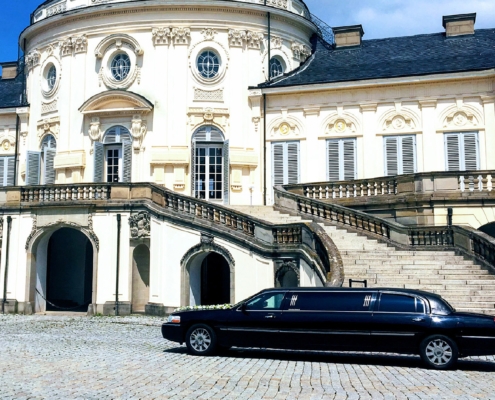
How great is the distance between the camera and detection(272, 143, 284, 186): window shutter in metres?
28.6

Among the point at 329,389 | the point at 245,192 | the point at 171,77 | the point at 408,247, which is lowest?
the point at 329,389

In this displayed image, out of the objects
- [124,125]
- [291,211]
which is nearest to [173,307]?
[291,211]

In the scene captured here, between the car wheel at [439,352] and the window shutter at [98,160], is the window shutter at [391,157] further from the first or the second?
the car wheel at [439,352]

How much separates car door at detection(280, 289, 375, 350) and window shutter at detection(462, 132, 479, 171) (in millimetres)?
16372

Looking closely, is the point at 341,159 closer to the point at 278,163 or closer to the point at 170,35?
the point at 278,163

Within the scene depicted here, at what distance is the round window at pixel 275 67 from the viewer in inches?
1193

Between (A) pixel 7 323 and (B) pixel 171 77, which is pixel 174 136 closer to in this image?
(B) pixel 171 77

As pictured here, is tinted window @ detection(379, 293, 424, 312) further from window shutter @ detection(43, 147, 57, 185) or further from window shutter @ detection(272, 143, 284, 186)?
window shutter @ detection(43, 147, 57, 185)

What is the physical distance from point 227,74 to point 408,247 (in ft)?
42.0

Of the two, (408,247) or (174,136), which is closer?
(408,247)

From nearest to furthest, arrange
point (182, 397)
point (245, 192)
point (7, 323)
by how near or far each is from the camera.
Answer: point (182, 397)
point (7, 323)
point (245, 192)

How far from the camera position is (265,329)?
1223 centimetres

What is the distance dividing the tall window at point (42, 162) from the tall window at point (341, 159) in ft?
41.0

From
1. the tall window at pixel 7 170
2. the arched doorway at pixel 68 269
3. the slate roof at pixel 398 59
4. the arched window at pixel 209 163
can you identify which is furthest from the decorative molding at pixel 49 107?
the slate roof at pixel 398 59
